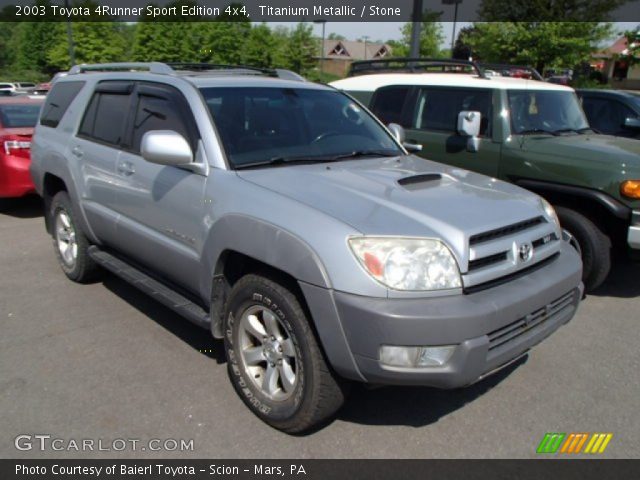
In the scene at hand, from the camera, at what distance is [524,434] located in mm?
2941

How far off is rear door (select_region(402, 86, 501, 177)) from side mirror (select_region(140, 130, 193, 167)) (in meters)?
3.47

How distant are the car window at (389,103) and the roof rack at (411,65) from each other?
1.61 ft

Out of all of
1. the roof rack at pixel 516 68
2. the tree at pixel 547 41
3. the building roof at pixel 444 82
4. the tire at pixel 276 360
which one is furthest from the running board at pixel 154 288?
the tree at pixel 547 41

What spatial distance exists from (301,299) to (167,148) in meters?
1.20

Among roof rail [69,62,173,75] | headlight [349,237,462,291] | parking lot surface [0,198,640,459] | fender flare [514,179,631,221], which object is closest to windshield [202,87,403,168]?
roof rail [69,62,173,75]

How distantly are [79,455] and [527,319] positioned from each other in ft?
7.68

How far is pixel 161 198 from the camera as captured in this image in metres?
3.50

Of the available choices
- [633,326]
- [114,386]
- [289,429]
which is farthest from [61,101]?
[633,326]

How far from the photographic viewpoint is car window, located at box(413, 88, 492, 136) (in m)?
5.73

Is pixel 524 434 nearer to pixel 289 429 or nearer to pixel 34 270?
pixel 289 429

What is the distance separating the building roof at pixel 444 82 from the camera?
581 centimetres

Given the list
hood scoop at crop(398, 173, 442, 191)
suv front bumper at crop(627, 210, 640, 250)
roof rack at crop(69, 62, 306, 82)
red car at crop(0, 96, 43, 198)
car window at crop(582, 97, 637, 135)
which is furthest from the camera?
car window at crop(582, 97, 637, 135)

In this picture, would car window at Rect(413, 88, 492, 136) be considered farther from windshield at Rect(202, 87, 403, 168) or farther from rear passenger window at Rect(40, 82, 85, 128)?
rear passenger window at Rect(40, 82, 85, 128)

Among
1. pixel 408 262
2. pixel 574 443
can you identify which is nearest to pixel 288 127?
pixel 408 262
